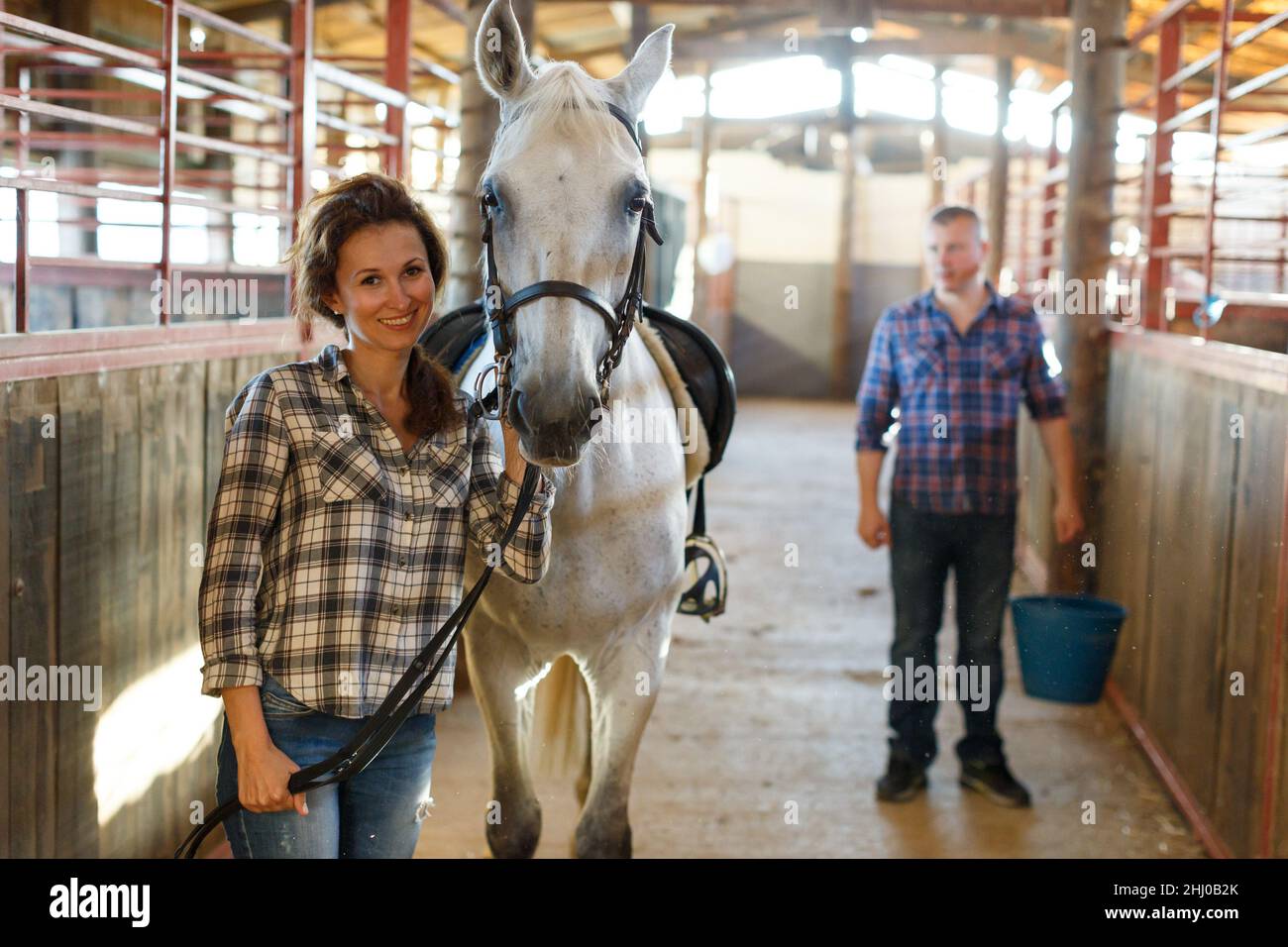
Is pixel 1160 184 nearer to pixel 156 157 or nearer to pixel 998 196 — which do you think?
pixel 998 196

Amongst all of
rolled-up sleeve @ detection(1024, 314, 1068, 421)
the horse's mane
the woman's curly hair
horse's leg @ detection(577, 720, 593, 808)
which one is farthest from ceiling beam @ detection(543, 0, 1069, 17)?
the woman's curly hair

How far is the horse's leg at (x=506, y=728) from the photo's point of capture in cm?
240

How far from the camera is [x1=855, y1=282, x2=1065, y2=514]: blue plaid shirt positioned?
3.40 m

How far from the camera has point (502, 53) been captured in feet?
6.61

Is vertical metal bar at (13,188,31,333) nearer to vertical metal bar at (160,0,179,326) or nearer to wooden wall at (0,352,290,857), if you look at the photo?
wooden wall at (0,352,290,857)

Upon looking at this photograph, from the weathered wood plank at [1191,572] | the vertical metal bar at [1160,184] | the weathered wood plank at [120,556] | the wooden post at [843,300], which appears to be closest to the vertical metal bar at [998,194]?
the vertical metal bar at [1160,184]

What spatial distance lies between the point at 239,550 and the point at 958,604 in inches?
98.9

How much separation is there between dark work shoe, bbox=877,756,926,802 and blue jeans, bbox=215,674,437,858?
210 centimetres

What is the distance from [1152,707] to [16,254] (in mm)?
3391

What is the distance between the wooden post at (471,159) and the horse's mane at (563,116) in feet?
7.26

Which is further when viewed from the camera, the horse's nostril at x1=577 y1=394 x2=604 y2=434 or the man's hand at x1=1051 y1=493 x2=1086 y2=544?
the man's hand at x1=1051 y1=493 x2=1086 y2=544

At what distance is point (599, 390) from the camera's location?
5.87ft

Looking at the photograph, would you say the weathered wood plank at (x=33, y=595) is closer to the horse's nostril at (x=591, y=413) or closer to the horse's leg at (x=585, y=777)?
the horse's nostril at (x=591, y=413)
